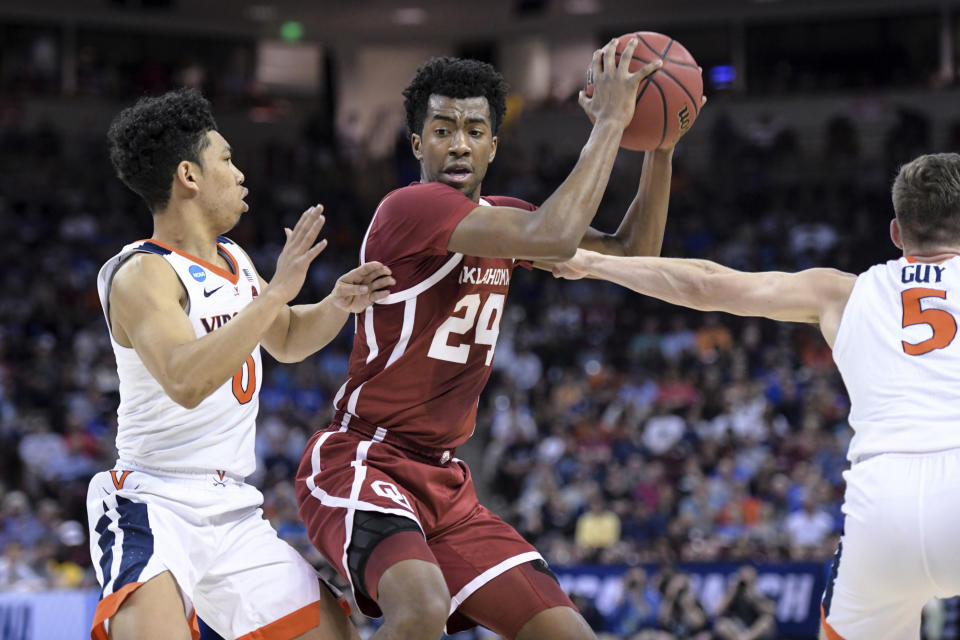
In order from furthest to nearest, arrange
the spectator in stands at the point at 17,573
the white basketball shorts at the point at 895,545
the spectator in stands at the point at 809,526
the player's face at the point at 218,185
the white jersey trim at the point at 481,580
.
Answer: the spectator in stands at the point at 809,526
the spectator in stands at the point at 17,573
the player's face at the point at 218,185
the white jersey trim at the point at 481,580
the white basketball shorts at the point at 895,545

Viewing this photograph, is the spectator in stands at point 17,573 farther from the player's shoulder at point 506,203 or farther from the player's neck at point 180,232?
the player's shoulder at point 506,203

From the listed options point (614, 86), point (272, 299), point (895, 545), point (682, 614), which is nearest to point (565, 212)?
point (614, 86)

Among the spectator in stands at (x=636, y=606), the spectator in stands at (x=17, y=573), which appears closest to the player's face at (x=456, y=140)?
the spectator in stands at (x=636, y=606)

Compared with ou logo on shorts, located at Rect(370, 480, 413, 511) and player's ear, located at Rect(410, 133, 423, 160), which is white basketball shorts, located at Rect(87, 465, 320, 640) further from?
player's ear, located at Rect(410, 133, 423, 160)

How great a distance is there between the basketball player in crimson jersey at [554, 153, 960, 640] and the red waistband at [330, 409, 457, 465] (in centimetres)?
122

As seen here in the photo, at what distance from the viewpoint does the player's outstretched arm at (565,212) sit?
3816 mm

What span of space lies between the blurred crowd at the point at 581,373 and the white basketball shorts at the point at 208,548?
23.5 feet

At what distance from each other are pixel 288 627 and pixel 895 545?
2.02 m

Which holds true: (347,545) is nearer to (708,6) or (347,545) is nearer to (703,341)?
(703,341)

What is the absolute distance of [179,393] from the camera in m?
3.66

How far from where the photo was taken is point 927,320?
3.78 meters

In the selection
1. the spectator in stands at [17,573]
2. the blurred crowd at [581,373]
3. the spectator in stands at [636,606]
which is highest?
the blurred crowd at [581,373]

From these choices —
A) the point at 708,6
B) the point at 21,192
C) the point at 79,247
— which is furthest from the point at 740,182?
the point at 21,192

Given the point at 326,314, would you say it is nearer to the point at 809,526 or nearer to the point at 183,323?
the point at 183,323
